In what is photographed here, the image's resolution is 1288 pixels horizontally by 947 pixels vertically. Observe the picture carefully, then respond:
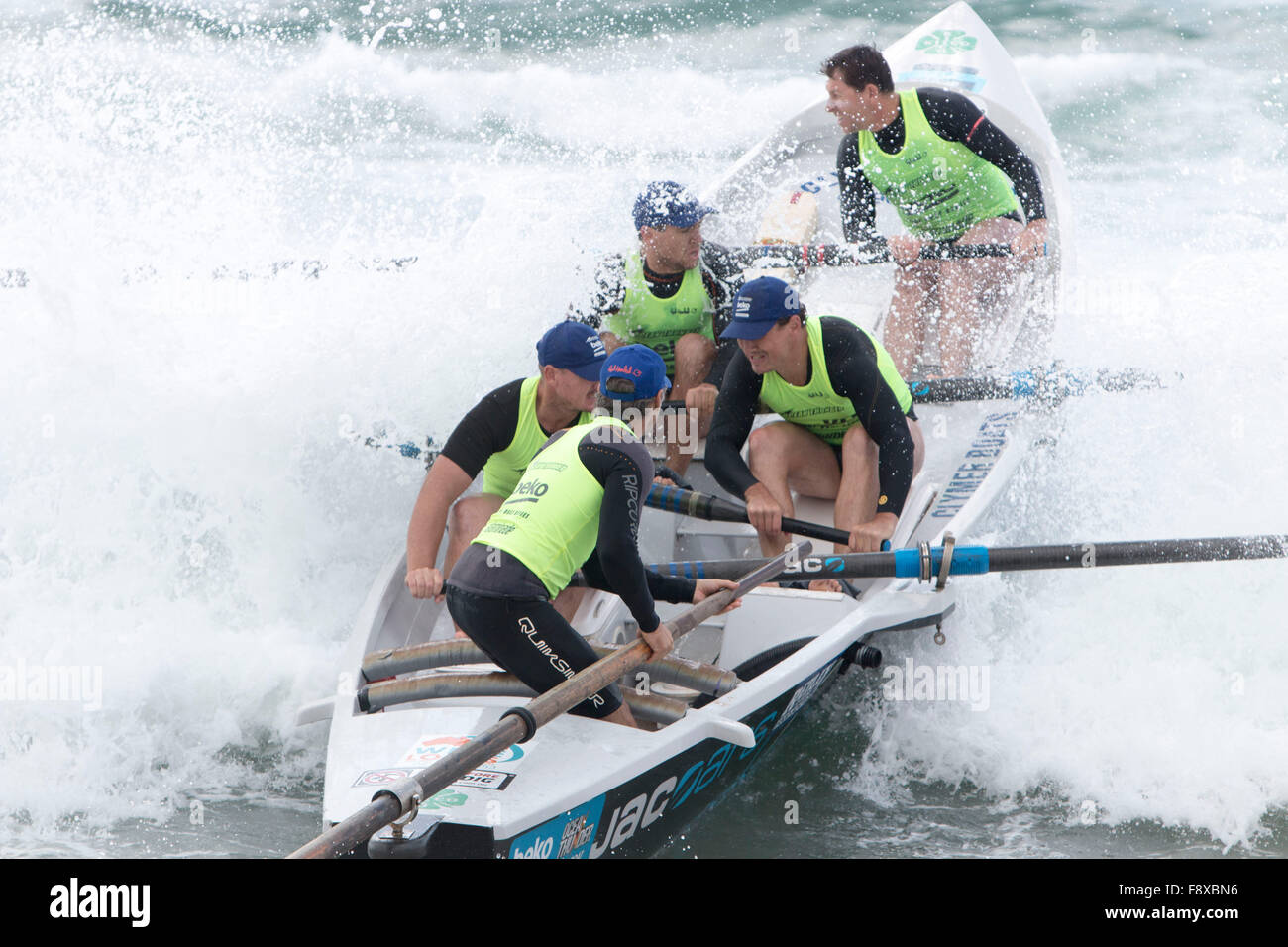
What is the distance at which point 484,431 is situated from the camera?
4.08m

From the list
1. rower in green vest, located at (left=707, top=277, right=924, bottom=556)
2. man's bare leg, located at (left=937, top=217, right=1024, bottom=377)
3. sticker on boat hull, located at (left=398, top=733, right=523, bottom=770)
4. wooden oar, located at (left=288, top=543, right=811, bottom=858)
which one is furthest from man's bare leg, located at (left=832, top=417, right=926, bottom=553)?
sticker on boat hull, located at (left=398, top=733, right=523, bottom=770)

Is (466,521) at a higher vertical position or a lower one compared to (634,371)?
lower

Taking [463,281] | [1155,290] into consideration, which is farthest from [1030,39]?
[463,281]

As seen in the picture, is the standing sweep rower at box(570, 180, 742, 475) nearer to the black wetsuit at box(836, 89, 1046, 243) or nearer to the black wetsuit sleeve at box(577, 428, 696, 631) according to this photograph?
the black wetsuit at box(836, 89, 1046, 243)

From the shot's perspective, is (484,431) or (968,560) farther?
(484,431)

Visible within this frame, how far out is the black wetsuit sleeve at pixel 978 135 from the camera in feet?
18.2

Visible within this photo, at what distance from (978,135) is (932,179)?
0.28m

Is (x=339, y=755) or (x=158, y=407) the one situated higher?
(x=158, y=407)

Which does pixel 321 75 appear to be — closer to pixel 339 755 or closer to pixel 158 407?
pixel 158 407

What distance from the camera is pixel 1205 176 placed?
1161cm

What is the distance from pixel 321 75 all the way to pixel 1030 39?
24.8 ft

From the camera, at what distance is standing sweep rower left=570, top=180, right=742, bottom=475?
499cm

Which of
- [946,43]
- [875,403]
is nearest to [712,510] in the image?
[875,403]

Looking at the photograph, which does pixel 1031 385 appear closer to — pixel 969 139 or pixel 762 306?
pixel 969 139
